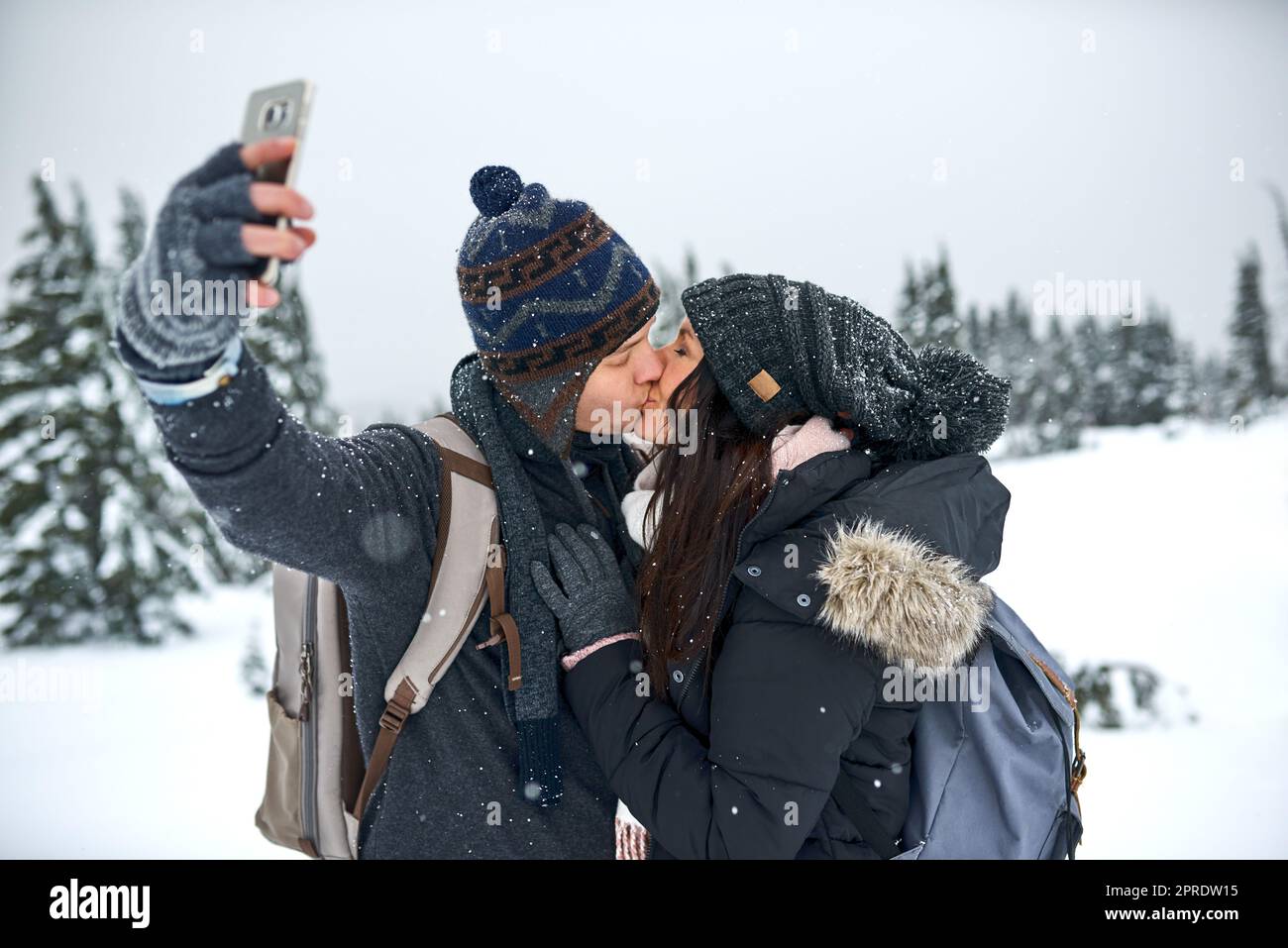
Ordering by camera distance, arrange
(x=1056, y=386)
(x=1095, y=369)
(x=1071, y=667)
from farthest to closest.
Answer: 1. (x=1095, y=369)
2. (x=1056, y=386)
3. (x=1071, y=667)

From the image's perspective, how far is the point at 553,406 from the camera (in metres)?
2.90

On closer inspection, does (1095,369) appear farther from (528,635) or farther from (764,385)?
(528,635)

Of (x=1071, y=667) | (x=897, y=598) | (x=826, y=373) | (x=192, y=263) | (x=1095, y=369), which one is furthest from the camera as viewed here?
(x=1095, y=369)

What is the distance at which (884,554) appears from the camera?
7.52 feet

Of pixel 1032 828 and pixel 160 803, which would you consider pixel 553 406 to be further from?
pixel 160 803

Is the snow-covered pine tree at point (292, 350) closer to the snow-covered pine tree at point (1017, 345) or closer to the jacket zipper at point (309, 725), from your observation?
the jacket zipper at point (309, 725)

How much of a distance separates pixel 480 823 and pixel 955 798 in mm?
1457

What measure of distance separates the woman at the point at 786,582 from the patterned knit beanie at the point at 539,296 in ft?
1.30

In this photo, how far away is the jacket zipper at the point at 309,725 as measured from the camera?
8.84ft

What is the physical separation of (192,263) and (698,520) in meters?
1.52

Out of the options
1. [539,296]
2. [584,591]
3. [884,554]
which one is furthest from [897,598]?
[539,296]
